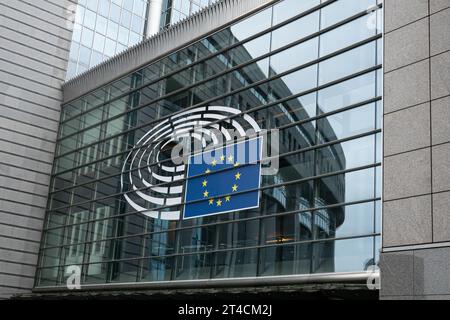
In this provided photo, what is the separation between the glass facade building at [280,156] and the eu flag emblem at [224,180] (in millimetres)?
395

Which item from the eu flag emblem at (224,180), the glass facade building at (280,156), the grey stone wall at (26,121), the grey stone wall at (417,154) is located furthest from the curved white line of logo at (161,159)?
the grey stone wall at (26,121)

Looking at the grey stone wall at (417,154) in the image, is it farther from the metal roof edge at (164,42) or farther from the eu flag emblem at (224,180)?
the metal roof edge at (164,42)

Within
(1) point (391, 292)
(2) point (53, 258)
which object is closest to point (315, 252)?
(1) point (391, 292)

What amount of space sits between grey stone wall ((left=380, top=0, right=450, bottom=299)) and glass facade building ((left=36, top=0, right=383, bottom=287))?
1555 millimetres

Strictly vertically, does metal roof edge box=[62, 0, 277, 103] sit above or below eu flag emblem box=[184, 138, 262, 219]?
above

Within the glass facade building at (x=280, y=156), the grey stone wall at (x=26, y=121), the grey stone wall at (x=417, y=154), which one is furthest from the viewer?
the grey stone wall at (x=26, y=121)

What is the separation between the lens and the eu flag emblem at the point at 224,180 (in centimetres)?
2195

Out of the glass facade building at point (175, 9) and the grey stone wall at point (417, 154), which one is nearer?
the grey stone wall at point (417, 154)

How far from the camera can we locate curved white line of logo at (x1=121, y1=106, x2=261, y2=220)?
78.7ft

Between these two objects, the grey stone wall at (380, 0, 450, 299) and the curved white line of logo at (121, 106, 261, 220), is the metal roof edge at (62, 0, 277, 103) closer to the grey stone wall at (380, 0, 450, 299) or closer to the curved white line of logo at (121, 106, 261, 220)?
the curved white line of logo at (121, 106, 261, 220)

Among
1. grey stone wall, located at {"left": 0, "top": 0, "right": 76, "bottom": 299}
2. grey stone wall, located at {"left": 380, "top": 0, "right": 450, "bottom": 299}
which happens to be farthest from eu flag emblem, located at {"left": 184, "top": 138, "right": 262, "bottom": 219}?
grey stone wall, located at {"left": 0, "top": 0, "right": 76, "bottom": 299}

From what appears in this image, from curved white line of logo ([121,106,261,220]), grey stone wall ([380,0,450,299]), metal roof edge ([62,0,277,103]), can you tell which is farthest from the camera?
metal roof edge ([62,0,277,103])

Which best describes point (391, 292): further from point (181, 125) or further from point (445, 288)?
point (181, 125)

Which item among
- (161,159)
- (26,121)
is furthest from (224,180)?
(26,121)
